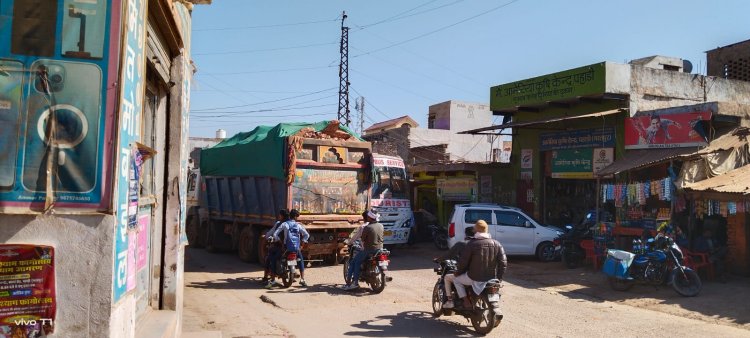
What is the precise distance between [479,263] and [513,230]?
8.45 metres

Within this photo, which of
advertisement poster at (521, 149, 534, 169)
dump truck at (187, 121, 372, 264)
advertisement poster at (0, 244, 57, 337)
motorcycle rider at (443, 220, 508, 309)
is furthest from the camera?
advertisement poster at (521, 149, 534, 169)

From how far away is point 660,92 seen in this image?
16.1m

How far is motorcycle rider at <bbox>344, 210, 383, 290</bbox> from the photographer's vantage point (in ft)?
36.3

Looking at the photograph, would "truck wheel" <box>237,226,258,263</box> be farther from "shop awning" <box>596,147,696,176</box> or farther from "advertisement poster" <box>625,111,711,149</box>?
"advertisement poster" <box>625,111,711,149</box>

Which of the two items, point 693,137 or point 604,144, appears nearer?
point 693,137

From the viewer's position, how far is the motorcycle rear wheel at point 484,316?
7.77 metres

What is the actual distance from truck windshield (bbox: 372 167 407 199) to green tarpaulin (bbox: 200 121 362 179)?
2.61 metres

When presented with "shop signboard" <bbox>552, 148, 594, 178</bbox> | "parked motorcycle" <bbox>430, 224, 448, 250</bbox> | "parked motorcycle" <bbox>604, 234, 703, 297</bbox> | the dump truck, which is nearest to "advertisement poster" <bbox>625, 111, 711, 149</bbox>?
"shop signboard" <bbox>552, 148, 594, 178</bbox>

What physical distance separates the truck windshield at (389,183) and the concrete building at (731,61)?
12.2 meters

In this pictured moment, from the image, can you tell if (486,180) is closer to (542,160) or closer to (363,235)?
(542,160)

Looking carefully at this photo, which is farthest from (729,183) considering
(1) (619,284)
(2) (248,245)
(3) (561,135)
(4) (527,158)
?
(2) (248,245)

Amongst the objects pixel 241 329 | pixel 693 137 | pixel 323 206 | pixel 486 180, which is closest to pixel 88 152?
pixel 241 329

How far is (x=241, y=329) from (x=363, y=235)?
368 cm

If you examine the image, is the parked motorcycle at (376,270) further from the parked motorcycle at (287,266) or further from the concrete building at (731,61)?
the concrete building at (731,61)
